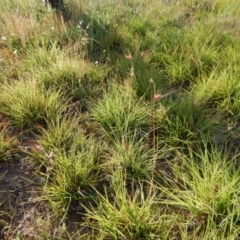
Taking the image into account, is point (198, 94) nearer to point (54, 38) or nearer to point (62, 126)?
point (62, 126)

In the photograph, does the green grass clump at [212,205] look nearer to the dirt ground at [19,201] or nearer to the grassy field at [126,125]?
the grassy field at [126,125]

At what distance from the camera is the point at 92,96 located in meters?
2.98

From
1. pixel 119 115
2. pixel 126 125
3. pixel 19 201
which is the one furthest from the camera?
pixel 119 115

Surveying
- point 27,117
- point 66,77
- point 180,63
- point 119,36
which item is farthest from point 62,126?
point 119,36

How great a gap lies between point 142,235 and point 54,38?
3196 millimetres

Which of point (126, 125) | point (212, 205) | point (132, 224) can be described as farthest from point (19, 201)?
point (212, 205)

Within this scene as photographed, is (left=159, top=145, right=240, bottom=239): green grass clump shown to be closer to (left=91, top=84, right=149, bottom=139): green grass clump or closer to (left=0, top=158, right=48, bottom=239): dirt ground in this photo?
(left=91, top=84, right=149, bottom=139): green grass clump

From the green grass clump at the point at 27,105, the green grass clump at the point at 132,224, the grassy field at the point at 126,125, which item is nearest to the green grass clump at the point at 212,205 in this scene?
the grassy field at the point at 126,125

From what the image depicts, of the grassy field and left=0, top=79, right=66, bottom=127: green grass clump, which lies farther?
left=0, top=79, right=66, bottom=127: green grass clump

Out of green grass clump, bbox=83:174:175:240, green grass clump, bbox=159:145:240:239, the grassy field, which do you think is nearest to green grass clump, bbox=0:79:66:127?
the grassy field

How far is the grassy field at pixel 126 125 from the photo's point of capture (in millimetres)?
1742

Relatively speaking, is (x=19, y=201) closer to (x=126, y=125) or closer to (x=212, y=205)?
(x=126, y=125)

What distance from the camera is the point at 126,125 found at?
2279mm

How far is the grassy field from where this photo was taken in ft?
5.72
